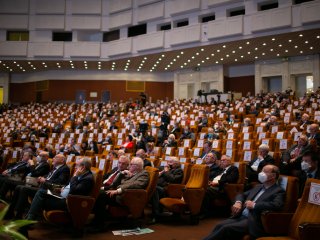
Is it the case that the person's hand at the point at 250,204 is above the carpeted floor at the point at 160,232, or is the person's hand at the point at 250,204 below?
above

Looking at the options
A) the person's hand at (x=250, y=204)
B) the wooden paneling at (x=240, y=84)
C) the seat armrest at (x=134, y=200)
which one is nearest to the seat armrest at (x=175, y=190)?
the seat armrest at (x=134, y=200)

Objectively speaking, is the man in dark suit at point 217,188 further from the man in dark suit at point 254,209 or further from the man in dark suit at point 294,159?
the man in dark suit at point 254,209

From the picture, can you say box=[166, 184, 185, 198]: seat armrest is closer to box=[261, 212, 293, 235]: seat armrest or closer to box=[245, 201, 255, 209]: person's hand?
box=[245, 201, 255, 209]: person's hand

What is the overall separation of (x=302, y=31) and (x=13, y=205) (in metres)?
11.2

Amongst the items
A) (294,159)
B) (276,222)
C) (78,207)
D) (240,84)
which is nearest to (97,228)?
(78,207)

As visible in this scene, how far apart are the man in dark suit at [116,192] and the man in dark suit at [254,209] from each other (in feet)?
4.41

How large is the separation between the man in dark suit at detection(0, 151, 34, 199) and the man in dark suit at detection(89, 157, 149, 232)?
1553mm

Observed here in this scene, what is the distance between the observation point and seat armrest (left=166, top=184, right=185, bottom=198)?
15.7 feet

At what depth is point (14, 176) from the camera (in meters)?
5.50

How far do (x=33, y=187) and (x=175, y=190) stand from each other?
188 centimetres

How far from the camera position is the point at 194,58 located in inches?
658

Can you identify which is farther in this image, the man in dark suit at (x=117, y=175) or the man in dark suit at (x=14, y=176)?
the man in dark suit at (x=14, y=176)

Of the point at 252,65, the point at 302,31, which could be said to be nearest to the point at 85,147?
the point at 302,31

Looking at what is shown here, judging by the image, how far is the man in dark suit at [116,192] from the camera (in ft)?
13.0
